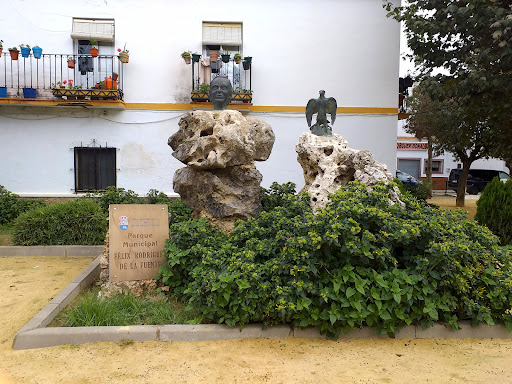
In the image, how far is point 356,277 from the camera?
333 cm

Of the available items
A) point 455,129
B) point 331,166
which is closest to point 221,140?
point 331,166

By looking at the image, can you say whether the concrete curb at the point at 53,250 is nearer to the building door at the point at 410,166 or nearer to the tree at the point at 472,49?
the tree at the point at 472,49

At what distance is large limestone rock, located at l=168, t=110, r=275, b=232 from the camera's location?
4590 mm

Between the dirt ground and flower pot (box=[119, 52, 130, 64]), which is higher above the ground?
flower pot (box=[119, 52, 130, 64])

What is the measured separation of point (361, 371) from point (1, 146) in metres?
10.1

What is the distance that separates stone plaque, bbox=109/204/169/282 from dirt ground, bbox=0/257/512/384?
3.55ft

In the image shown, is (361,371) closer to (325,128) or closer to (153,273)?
(153,273)

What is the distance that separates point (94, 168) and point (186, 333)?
24.7 feet

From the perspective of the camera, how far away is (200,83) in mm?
9445

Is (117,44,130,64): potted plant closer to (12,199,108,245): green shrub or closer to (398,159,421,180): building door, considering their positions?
(12,199,108,245): green shrub

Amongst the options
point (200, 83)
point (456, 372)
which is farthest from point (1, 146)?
point (456, 372)

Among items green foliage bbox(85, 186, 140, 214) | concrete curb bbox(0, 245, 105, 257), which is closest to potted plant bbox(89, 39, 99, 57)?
green foliage bbox(85, 186, 140, 214)

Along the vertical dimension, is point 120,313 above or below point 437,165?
below

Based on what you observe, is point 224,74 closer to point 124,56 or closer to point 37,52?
point 124,56
